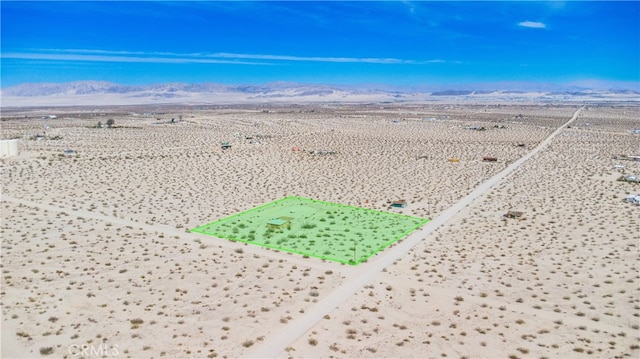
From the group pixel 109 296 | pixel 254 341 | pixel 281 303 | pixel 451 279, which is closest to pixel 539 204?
pixel 451 279

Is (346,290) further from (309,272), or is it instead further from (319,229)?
(319,229)

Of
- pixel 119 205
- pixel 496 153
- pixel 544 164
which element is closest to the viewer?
pixel 119 205

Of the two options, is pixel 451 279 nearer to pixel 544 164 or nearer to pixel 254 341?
pixel 254 341

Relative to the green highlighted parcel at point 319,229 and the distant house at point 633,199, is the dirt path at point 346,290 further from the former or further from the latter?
the distant house at point 633,199

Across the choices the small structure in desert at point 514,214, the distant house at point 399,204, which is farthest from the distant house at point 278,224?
the small structure in desert at point 514,214

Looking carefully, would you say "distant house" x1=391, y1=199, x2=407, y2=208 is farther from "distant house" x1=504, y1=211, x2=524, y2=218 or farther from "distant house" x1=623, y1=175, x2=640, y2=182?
"distant house" x1=623, y1=175, x2=640, y2=182

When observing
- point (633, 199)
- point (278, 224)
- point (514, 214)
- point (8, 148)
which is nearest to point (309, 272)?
point (278, 224)

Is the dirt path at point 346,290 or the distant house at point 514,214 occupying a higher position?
the distant house at point 514,214
